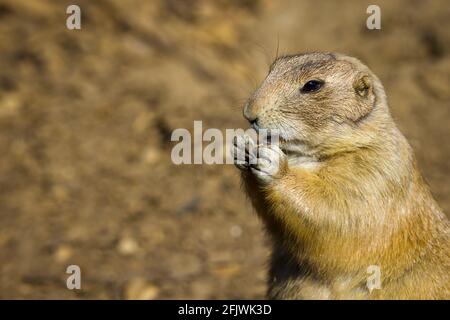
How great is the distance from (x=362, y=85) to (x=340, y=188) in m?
0.75

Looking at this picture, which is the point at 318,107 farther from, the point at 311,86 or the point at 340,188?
the point at 340,188

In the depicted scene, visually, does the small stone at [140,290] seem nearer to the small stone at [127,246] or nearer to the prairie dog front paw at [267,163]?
the small stone at [127,246]

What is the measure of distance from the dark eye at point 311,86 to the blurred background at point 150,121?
1670mm

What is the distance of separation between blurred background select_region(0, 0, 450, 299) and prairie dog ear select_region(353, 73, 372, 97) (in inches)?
65.5

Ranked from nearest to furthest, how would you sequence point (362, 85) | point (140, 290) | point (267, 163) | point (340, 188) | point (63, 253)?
point (267, 163) < point (340, 188) < point (362, 85) < point (140, 290) < point (63, 253)

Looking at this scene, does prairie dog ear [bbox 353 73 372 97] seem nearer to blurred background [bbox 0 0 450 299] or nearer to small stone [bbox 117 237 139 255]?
blurred background [bbox 0 0 450 299]

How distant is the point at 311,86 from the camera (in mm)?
4859

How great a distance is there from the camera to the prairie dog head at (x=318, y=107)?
470 centimetres

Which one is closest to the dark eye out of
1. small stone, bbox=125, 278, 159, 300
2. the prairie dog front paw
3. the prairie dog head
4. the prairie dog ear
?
the prairie dog head

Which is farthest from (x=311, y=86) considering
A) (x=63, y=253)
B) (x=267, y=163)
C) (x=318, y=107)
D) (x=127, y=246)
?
(x=63, y=253)

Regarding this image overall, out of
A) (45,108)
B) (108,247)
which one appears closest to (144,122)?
(45,108)

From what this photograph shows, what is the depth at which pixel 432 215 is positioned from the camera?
5.06 m

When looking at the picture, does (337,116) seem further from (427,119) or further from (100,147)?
(427,119)
